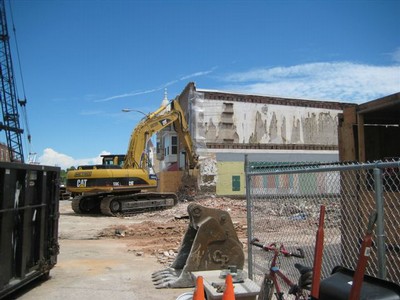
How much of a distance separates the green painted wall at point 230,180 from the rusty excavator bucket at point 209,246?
2420cm

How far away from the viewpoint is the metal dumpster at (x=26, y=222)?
5590 millimetres

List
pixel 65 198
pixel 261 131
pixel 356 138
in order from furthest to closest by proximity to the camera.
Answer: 1. pixel 65 198
2. pixel 261 131
3. pixel 356 138

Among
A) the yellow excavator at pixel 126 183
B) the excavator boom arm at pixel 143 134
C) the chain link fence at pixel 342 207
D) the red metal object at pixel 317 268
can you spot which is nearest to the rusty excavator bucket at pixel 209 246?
the chain link fence at pixel 342 207

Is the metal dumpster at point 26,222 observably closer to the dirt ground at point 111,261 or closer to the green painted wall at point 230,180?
the dirt ground at point 111,261

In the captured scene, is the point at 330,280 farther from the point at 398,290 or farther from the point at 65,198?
the point at 65,198

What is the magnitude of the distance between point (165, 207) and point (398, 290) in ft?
67.4

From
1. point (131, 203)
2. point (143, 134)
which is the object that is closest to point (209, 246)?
point (131, 203)

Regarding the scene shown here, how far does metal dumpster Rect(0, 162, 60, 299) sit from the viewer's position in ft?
18.3

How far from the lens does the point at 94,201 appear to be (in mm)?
22844

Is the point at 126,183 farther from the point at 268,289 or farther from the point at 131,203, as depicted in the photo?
the point at 268,289

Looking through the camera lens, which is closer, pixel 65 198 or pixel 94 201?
pixel 94 201

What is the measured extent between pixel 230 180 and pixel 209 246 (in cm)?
2513

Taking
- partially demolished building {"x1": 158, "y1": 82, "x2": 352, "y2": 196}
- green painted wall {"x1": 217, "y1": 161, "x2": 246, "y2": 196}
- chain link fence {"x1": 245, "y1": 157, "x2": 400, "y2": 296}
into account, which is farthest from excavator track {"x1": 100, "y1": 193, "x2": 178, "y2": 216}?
chain link fence {"x1": 245, "y1": 157, "x2": 400, "y2": 296}

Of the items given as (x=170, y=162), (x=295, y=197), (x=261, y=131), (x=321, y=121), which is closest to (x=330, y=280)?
(x=295, y=197)
